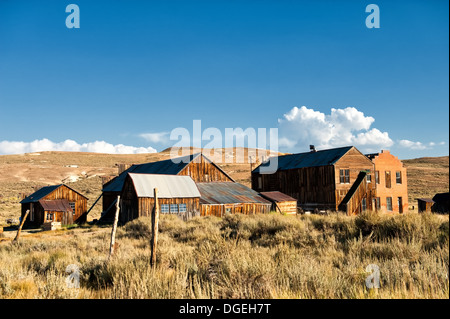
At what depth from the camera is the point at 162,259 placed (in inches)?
361

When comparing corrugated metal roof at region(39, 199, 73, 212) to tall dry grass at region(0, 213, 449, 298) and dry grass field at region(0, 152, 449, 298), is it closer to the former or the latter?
dry grass field at region(0, 152, 449, 298)

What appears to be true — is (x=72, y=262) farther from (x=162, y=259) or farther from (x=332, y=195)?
(x=332, y=195)

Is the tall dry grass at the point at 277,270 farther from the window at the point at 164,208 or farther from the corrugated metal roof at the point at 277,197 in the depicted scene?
the corrugated metal roof at the point at 277,197

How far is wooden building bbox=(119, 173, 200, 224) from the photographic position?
26883mm

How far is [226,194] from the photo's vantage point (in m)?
31.2

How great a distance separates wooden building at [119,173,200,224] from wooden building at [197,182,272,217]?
42.9 inches

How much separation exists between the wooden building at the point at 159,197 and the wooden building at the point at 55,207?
23.7 feet

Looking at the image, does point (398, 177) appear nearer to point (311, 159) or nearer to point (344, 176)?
point (344, 176)

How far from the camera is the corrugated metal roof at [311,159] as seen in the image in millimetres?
→ 32500

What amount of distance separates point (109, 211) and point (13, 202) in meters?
26.9

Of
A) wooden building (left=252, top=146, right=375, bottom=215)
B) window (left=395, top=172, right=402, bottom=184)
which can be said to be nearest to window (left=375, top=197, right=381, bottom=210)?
wooden building (left=252, top=146, right=375, bottom=215)

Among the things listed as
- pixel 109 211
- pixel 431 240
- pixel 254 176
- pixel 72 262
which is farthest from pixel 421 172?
pixel 72 262

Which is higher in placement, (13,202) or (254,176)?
(254,176)

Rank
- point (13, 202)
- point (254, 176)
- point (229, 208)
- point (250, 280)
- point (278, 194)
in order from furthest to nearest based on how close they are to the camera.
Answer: point (13, 202) → point (254, 176) → point (278, 194) → point (229, 208) → point (250, 280)
